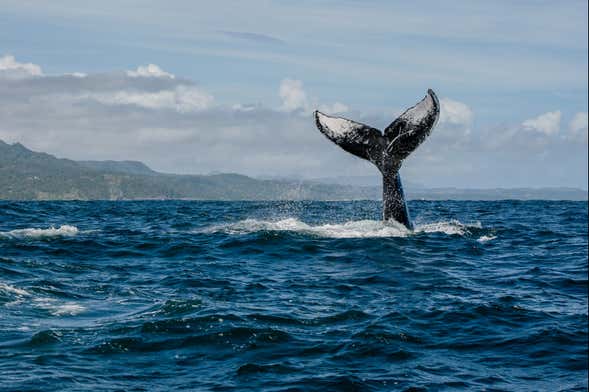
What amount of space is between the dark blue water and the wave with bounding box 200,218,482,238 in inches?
17.7

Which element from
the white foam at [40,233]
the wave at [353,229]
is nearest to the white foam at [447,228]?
the wave at [353,229]

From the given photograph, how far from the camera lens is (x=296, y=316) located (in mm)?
11289

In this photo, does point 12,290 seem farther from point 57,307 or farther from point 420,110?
point 420,110

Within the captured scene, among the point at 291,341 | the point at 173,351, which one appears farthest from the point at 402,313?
the point at 173,351

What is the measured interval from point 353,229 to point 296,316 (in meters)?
10.6

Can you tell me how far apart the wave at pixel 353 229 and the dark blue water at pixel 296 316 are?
0.45 m

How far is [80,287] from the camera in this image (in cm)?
1370

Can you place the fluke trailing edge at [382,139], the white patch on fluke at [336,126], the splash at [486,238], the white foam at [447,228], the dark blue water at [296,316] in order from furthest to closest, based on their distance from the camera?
the white foam at [447,228] → the splash at [486,238] → the white patch on fluke at [336,126] → the fluke trailing edge at [382,139] → the dark blue water at [296,316]

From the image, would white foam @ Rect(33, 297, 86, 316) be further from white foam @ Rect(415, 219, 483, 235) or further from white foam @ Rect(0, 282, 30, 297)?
white foam @ Rect(415, 219, 483, 235)

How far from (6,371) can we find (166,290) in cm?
484

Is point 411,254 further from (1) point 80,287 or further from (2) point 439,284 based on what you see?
(1) point 80,287

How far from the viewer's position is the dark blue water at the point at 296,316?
8.73 meters

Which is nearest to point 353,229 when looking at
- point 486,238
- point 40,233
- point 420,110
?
point 486,238

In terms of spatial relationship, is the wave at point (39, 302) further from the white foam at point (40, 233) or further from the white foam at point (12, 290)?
the white foam at point (40, 233)
